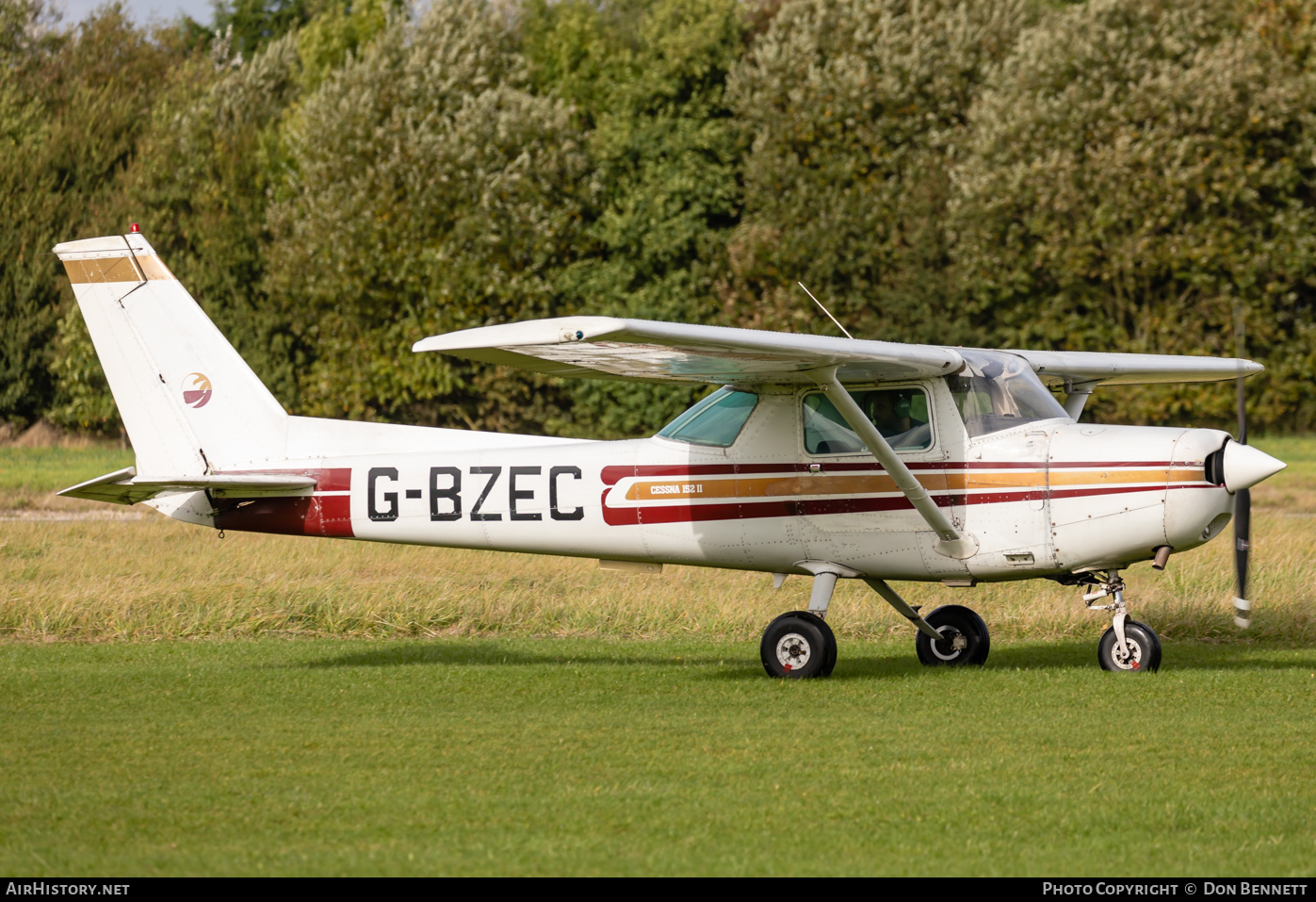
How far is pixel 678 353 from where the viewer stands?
9.30 metres

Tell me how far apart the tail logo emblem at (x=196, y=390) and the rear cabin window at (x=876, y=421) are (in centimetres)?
478

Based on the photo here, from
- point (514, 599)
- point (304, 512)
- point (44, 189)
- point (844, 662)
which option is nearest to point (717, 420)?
point (844, 662)

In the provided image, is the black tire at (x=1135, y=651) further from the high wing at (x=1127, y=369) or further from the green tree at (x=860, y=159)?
the green tree at (x=860, y=159)

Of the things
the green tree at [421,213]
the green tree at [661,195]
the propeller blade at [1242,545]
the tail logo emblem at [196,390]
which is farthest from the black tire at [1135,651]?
the green tree at [421,213]

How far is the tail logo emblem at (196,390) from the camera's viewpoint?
11656 millimetres

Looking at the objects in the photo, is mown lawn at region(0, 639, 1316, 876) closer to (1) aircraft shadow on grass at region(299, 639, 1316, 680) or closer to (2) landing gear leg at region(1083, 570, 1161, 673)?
(1) aircraft shadow on grass at region(299, 639, 1316, 680)

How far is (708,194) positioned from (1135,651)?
98.3 feet

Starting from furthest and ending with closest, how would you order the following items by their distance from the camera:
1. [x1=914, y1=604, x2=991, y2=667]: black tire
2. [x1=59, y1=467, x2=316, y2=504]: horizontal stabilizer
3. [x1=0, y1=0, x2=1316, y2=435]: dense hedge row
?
[x1=0, y1=0, x2=1316, y2=435]: dense hedge row → [x1=914, y1=604, x2=991, y2=667]: black tire → [x1=59, y1=467, x2=316, y2=504]: horizontal stabilizer

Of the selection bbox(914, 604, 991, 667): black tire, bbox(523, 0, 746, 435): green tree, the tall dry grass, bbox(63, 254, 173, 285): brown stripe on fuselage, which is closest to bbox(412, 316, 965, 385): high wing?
bbox(914, 604, 991, 667): black tire

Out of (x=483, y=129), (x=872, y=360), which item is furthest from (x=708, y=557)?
(x=483, y=129)

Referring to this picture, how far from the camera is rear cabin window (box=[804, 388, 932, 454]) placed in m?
10.5

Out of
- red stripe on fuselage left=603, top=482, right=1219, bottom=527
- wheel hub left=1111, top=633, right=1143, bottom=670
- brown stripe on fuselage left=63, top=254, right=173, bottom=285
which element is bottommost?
wheel hub left=1111, top=633, right=1143, bottom=670

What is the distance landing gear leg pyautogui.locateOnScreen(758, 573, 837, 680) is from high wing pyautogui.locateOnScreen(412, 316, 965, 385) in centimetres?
160

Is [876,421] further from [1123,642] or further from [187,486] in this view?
[187,486]
